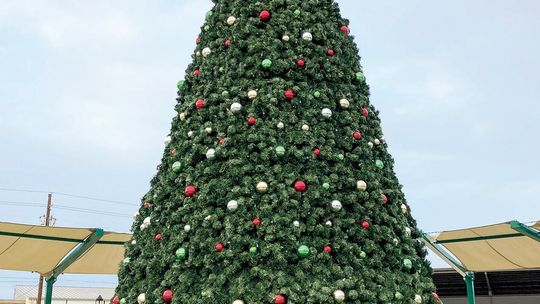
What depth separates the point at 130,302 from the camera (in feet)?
16.1

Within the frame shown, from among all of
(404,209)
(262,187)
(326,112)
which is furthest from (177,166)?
(404,209)

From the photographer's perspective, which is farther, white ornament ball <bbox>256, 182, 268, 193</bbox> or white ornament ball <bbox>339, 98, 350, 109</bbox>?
white ornament ball <bbox>339, 98, 350, 109</bbox>

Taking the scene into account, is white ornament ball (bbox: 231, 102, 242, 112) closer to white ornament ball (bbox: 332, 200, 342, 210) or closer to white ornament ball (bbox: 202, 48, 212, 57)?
white ornament ball (bbox: 202, 48, 212, 57)

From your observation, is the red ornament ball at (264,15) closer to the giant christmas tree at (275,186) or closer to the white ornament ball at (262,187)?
the giant christmas tree at (275,186)

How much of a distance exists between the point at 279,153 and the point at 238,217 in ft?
2.07

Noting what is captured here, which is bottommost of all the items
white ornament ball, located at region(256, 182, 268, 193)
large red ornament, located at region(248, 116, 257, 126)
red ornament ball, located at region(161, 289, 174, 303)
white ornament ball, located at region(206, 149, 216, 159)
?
red ornament ball, located at region(161, 289, 174, 303)

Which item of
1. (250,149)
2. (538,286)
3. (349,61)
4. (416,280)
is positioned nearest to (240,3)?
(349,61)

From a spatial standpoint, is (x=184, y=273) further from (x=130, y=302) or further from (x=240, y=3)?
(x=240, y=3)

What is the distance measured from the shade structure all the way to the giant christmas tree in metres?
3.33

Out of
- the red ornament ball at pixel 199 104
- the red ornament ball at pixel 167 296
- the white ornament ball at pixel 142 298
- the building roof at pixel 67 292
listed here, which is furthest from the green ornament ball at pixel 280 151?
the building roof at pixel 67 292

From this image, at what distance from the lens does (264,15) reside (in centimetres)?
539

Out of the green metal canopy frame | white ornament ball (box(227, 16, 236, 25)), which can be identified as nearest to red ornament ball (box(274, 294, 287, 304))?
white ornament ball (box(227, 16, 236, 25))

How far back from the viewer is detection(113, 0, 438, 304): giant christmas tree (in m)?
4.51

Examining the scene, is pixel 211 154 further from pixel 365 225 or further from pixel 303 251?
pixel 365 225
